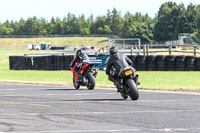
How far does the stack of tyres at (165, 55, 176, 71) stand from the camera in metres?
29.7

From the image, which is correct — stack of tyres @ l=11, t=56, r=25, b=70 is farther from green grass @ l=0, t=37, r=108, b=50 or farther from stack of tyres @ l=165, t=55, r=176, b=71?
green grass @ l=0, t=37, r=108, b=50

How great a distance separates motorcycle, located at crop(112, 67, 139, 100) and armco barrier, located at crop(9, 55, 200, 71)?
15.2 metres

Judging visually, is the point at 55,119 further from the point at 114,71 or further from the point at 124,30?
the point at 124,30

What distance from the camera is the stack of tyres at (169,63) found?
29.7 meters

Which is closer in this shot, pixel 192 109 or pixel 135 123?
pixel 135 123

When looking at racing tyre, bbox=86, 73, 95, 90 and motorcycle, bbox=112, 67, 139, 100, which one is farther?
racing tyre, bbox=86, 73, 95, 90

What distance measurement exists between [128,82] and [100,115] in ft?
10.1

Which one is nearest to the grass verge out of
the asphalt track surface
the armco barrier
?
the armco barrier

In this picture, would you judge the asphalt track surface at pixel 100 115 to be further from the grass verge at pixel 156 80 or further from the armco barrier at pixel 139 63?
the armco barrier at pixel 139 63

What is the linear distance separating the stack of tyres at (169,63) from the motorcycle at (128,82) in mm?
15777

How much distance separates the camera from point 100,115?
10773 mm

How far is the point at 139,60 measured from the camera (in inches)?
1220


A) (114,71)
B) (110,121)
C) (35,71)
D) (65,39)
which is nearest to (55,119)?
(110,121)

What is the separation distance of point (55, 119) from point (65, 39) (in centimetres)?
17567
